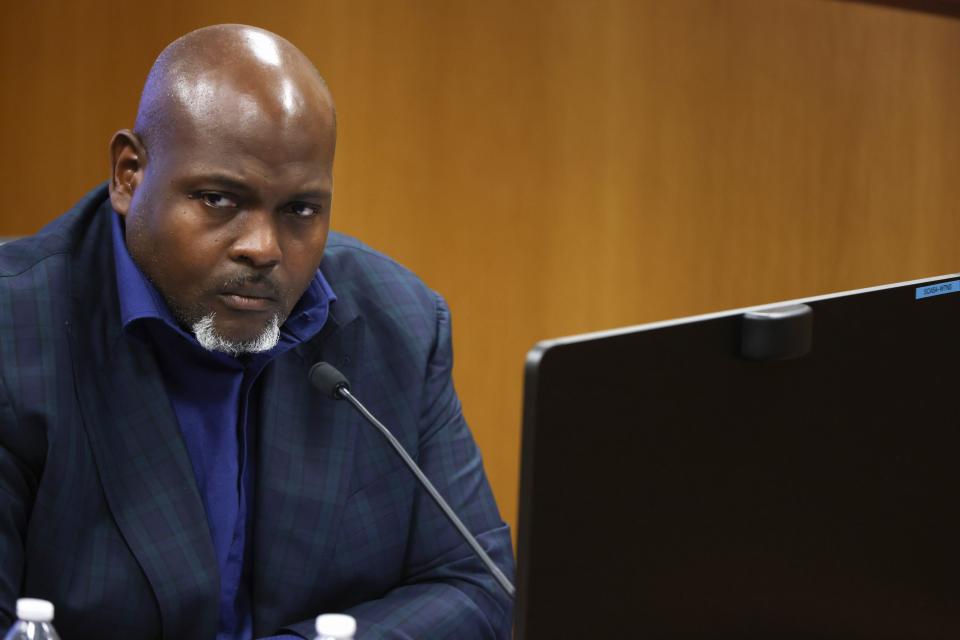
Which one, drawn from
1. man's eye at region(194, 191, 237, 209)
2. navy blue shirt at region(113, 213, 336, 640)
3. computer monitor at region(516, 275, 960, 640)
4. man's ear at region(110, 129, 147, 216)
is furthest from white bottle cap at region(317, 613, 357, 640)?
man's ear at region(110, 129, 147, 216)

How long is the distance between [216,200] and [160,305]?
144 millimetres

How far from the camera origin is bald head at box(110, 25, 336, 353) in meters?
1.34

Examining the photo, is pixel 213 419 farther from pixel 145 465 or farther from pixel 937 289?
pixel 937 289

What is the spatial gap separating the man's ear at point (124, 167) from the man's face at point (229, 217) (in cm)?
1

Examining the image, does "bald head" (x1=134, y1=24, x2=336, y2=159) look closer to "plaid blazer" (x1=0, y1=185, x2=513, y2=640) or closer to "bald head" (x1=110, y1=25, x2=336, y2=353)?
"bald head" (x1=110, y1=25, x2=336, y2=353)

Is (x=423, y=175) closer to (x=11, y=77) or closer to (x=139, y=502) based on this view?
(x=11, y=77)

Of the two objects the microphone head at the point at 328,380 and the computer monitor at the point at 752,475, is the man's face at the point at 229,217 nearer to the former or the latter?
the microphone head at the point at 328,380

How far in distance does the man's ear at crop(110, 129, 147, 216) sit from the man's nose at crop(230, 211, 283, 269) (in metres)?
0.16

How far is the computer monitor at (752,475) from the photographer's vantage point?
68 cm

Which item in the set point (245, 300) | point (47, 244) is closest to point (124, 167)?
point (47, 244)

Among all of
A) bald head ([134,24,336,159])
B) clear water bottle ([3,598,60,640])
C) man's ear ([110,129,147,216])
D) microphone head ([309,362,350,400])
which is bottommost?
clear water bottle ([3,598,60,640])

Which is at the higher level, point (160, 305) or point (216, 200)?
point (216, 200)

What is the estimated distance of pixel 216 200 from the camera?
4.45 ft

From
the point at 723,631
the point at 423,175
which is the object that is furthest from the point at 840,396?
the point at 423,175
